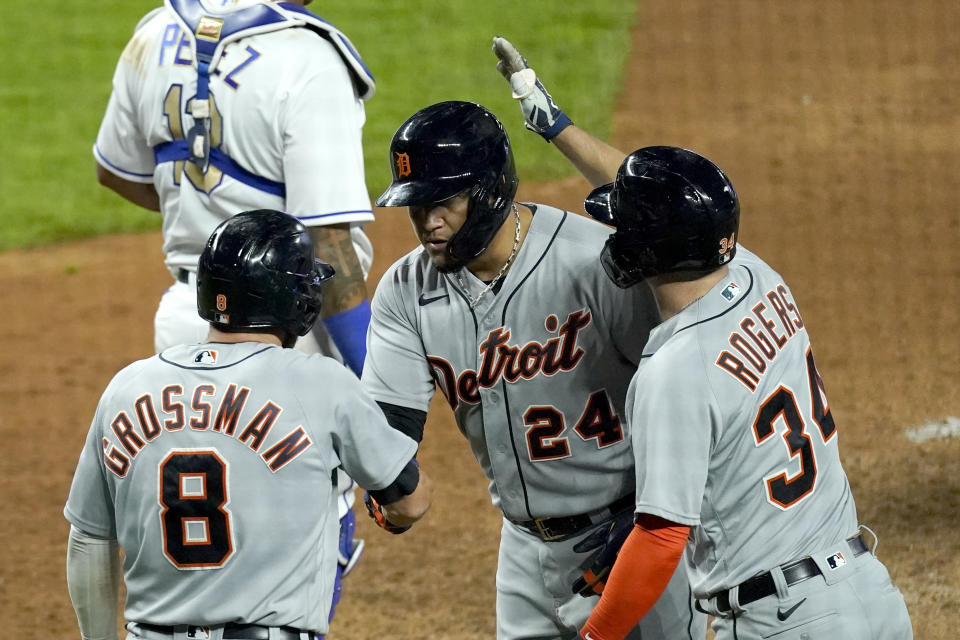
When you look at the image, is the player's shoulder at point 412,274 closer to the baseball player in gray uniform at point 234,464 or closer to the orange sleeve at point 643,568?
the baseball player in gray uniform at point 234,464

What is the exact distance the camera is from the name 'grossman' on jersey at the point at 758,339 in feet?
8.75

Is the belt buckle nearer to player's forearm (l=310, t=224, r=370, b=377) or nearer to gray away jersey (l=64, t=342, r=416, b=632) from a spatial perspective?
gray away jersey (l=64, t=342, r=416, b=632)

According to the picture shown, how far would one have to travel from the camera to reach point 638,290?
3129mm

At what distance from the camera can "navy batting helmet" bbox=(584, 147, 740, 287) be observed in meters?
2.71

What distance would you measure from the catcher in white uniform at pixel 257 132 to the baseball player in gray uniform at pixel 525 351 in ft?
1.91

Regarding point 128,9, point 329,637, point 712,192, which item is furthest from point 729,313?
point 128,9

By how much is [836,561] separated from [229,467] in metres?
1.30

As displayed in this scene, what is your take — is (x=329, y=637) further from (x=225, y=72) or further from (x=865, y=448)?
(x=865, y=448)

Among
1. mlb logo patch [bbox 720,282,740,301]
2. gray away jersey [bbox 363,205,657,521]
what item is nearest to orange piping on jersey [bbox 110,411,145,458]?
gray away jersey [bbox 363,205,657,521]

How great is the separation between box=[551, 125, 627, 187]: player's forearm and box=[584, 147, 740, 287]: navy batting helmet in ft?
1.93

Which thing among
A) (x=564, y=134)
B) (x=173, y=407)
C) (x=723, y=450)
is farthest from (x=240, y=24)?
(x=723, y=450)

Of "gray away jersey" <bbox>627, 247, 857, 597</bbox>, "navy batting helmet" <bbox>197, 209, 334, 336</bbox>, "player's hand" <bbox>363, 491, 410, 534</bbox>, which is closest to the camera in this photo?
"gray away jersey" <bbox>627, 247, 857, 597</bbox>

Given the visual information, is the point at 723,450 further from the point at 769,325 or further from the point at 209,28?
the point at 209,28

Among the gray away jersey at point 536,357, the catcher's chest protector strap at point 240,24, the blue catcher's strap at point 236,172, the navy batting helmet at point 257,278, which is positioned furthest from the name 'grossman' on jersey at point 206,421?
the catcher's chest protector strap at point 240,24
